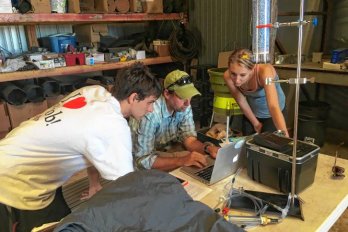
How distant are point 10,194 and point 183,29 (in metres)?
3.26

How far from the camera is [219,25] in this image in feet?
12.8

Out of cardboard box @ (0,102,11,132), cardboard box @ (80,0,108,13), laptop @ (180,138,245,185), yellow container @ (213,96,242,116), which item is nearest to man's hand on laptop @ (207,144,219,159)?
laptop @ (180,138,245,185)

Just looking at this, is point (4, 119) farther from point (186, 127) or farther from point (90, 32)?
point (186, 127)

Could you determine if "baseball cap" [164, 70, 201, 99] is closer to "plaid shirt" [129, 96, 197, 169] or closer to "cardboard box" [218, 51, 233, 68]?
"plaid shirt" [129, 96, 197, 169]

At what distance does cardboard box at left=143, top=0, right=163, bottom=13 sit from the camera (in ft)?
11.3

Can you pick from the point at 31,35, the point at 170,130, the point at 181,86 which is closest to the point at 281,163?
the point at 181,86

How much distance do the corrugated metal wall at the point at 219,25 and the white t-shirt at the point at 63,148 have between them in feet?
9.35

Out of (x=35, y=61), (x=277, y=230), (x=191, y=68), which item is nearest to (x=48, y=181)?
(x=277, y=230)

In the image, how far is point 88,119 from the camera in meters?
1.08

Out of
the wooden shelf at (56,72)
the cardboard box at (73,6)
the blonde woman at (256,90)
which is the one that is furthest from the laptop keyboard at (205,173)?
the cardboard box at (73,6)

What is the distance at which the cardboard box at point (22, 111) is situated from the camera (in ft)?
8.79

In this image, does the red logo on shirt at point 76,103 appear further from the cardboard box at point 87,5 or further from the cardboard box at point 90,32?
the cardboard box at point 90,32

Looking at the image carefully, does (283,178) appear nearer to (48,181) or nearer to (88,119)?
(88,119)

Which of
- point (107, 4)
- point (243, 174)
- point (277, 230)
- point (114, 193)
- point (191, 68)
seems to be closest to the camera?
point (114, 193)
